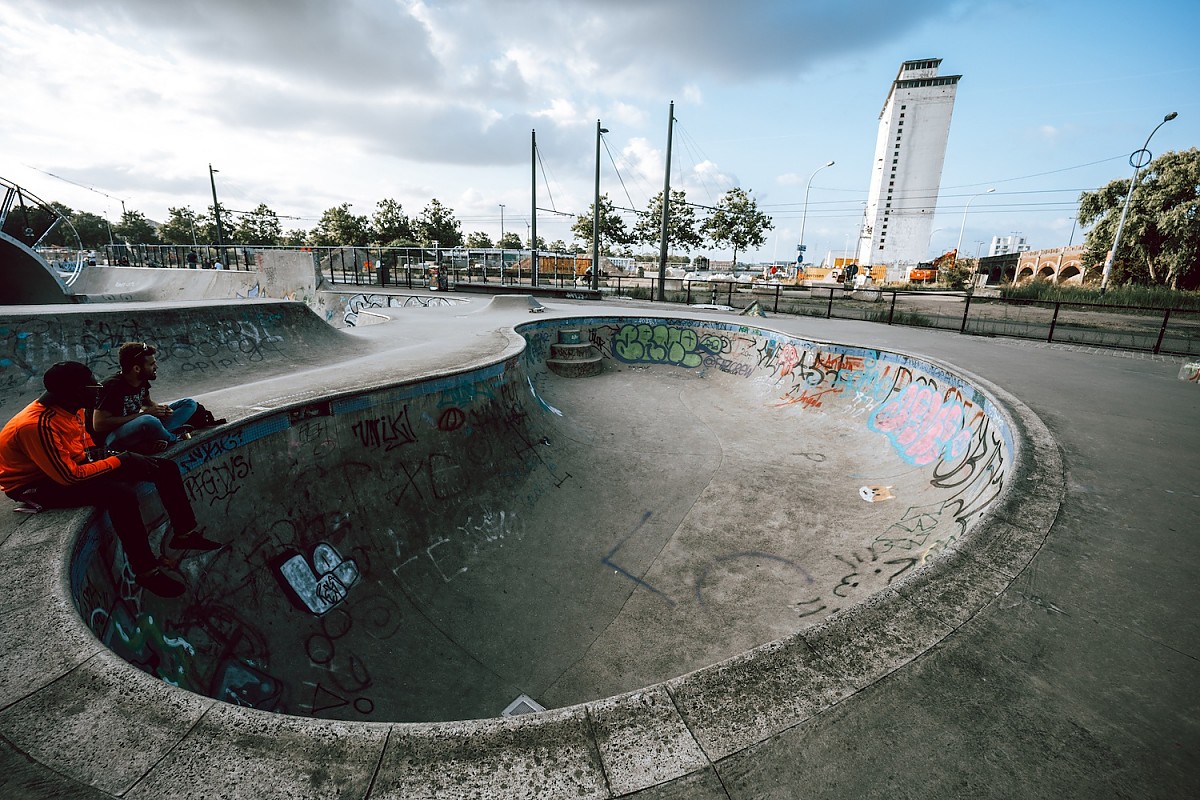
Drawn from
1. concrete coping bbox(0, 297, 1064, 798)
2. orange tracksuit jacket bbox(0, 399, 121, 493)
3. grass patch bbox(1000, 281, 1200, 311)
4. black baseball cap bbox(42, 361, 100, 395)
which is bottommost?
concrete coping bbox(0, 297, 1064, 798)

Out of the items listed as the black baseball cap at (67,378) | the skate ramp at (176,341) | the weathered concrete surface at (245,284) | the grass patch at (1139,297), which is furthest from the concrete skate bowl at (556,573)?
the grass patch at (1139,297)

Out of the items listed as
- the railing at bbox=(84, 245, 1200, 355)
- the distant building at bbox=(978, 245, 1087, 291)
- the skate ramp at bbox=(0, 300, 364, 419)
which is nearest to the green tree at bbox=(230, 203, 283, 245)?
the railing at bbox=(84, 245, 1200, 355)

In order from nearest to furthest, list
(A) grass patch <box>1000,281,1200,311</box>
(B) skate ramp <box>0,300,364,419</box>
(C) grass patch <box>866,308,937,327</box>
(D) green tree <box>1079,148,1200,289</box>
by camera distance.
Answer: (B) skate ramp <box>0,300,364,419</box>
(C) grass patch <box>866,308,937,327</box>
(A) grass patch <box>1000,281,1200,311</box>
(D) green tree <box>1079,148,1200,289</box>

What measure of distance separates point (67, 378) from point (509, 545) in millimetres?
4453

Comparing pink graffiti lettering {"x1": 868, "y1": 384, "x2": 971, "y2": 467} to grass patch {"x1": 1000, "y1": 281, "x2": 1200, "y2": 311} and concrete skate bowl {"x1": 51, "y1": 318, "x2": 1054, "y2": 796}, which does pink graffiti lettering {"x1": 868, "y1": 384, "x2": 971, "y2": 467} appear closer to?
concrete skate bowl {"x1": 51, "y1": 318, "x2": 1054, "y2": 796}

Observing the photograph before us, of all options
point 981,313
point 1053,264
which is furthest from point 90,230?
point 1053,264

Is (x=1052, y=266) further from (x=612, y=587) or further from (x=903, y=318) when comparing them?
(x=612, y=587)

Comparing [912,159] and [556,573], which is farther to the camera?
[912,159]

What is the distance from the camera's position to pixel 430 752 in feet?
6.21

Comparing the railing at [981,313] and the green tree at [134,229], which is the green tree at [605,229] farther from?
the green tree at [134,229]

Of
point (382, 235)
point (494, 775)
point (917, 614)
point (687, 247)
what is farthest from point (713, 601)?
point (382, 235)

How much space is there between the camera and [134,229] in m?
91.9

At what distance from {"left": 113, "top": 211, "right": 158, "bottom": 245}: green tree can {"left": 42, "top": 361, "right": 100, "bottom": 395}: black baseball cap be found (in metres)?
121

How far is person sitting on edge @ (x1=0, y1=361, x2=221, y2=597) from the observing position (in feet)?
10.2
